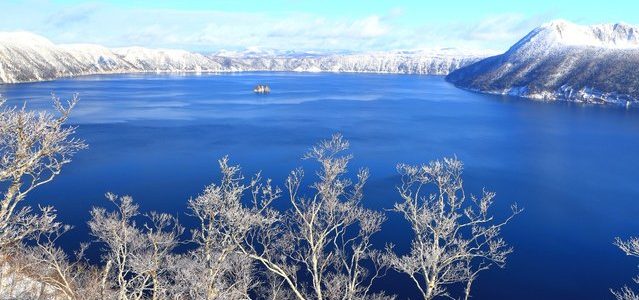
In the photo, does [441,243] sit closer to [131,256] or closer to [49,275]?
[131,256]

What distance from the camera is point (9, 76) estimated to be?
123 m

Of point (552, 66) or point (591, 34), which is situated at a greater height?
point (591, 34)

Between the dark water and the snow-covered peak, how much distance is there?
5820cm

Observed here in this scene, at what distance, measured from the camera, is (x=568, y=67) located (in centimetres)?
10806

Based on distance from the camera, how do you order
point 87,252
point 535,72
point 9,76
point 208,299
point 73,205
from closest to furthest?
1. point 208,299
2. point 87,252
3. point 73,205
4. point 535,72
5. point 9,76

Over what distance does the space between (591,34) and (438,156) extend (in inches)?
4800

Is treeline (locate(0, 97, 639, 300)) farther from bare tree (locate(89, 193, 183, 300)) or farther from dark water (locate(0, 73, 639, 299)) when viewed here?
dark water (locate(0, 73, 639, 299))

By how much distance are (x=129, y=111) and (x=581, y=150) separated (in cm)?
6022

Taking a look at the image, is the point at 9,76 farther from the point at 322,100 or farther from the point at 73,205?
the point at 73,205

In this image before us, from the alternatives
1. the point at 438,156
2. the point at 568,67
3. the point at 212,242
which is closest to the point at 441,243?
the point at 212,242

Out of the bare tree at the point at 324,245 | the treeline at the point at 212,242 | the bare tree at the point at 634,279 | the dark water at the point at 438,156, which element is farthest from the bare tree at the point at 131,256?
the bare tree at the point at 634,279

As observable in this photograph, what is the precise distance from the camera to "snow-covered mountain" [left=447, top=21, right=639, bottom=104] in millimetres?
91250

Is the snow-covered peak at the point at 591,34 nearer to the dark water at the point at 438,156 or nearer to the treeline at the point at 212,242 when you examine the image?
the dark water at the point at 438,156

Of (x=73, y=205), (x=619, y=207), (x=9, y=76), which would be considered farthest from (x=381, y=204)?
(x=9, y=76)
